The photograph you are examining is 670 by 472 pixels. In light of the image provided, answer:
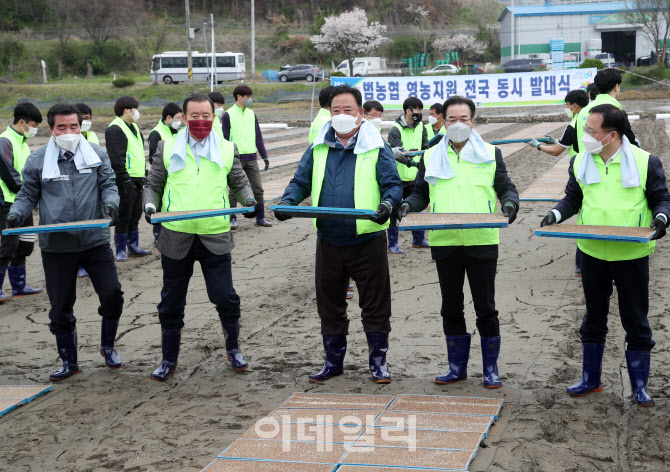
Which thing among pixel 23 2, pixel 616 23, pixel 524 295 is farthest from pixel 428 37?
pixel 524 295

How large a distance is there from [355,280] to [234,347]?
1.06 meters

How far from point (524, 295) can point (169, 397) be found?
11.8ft

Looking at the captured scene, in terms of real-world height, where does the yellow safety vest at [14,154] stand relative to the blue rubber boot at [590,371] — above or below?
above

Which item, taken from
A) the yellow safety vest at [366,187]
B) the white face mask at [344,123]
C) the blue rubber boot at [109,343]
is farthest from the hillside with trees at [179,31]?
the yellow safety vest at [366,187]

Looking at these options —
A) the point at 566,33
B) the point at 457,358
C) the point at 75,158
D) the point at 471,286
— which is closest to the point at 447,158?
the point at 471,286

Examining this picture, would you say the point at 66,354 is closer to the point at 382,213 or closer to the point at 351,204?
the point at 351,204

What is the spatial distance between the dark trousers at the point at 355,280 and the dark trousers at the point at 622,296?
1257 millimetres

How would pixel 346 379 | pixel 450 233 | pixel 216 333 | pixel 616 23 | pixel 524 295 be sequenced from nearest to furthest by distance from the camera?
pixel 450 233, pixel 346 379, pixel 216 333, pixel 524 295, pixel 616 23

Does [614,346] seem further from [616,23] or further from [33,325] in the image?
[616,23]

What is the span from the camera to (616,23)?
5938 centimetres

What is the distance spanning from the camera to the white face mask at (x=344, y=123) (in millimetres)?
4844

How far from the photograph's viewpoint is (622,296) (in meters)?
4.46

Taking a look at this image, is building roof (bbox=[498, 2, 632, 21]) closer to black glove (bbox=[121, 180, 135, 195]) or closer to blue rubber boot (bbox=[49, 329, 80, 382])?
black glove (bbox=[121, 180, 135, 195])

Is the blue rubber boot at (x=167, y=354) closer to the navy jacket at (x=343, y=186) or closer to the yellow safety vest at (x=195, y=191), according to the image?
the yellow safety vest at (x=195, y=191)
